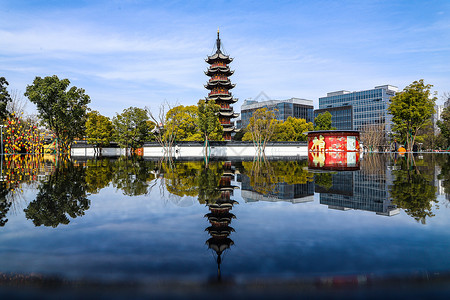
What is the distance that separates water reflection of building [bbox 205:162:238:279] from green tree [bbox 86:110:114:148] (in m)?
53.5

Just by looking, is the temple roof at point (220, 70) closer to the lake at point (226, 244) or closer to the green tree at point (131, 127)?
the green tree at point (131, 127)

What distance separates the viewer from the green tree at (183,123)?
5078cm

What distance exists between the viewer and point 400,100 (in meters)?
45.0

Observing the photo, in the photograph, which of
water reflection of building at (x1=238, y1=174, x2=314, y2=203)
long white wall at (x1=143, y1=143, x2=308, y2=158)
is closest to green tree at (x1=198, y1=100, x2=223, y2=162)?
long white wall at (x1=143, y1=143, x2=308, y2=158)

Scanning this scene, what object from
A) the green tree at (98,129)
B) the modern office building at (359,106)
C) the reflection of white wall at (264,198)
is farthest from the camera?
the modern office building at (359,106)

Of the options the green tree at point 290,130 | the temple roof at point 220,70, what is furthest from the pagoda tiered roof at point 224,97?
the green tree at point 290,130

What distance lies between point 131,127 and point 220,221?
53641 millimetres

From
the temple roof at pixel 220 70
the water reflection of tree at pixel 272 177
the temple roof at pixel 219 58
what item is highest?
the temple roof at pixel 219 58

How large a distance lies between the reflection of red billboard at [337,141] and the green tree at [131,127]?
3032 centimetres

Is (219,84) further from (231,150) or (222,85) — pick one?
(231,150)

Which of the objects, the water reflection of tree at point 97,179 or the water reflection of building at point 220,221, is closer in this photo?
the water reflection of building at point 220,221

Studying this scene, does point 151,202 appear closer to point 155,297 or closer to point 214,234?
point 214,234

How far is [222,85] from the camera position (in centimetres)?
5244

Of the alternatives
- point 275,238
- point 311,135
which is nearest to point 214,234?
point 275,238
